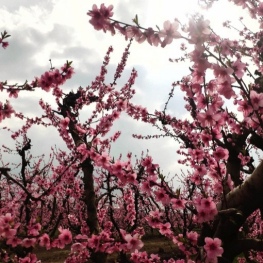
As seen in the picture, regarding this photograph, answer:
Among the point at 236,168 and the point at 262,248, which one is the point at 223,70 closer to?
the point at 262,248

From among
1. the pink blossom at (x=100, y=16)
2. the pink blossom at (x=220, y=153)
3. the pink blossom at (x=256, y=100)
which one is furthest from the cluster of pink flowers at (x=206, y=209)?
the pink blossom at (x=100, y=16)

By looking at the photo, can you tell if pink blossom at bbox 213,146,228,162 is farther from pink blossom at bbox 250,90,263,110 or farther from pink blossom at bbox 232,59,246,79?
pink blossom at bbox 232,59,246,79

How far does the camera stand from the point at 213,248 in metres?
3.10

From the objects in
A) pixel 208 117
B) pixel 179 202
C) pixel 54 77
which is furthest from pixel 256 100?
pixel 54 77


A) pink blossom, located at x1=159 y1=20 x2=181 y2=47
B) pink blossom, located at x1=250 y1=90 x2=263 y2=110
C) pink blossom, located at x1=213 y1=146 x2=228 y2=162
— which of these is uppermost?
pink blossom, located at x1=159 y1=20 x2=181 y2=47

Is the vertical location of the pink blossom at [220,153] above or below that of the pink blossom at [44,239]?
above

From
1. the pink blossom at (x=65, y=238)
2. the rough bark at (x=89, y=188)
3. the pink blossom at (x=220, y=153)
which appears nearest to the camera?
the pink blossom at (x=220, y=153)

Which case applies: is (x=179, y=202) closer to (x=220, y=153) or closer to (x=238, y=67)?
(x=220, y=153)

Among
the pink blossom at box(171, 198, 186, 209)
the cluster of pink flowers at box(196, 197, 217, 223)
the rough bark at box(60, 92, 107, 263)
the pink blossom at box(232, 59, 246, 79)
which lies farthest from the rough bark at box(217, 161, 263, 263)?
the rough bark at box(60, 92, 107, 263)

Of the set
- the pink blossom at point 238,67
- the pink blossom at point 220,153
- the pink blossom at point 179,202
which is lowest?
the pink blossom at point 179,202

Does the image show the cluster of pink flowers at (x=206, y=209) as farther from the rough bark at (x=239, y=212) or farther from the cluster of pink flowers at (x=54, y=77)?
the cluster of pink flowers at (x=54, y=77)

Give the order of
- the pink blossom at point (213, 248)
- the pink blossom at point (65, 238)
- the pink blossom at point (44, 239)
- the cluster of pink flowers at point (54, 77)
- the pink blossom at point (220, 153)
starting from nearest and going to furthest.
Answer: the pink blossom at point (213, 248) < the pink blossom at point (220, 153) < the cluster of pink flowers at point (54, 77) < the pink blossom at point (44, 239) < the pink blossom at point (65, 238)

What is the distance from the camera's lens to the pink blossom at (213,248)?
3.07 meters

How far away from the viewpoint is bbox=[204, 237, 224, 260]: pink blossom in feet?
10.1
